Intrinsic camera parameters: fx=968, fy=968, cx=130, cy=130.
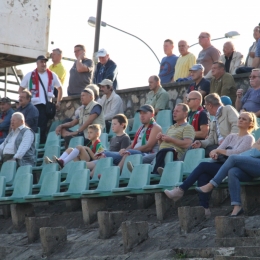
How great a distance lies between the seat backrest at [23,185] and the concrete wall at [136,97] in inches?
133

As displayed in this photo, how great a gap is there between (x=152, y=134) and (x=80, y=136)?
8.88 feet

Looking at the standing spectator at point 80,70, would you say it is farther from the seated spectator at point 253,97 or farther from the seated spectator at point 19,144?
the seated spectator at point 253,97

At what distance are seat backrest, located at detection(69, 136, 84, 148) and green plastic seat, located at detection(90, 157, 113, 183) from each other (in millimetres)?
2152

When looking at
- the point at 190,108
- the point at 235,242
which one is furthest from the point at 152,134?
the point at 235,242

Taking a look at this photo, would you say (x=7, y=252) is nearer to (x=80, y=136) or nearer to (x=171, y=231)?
(x=171, y=231)

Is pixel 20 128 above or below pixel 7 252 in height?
above

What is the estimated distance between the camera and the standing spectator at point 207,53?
16.1m

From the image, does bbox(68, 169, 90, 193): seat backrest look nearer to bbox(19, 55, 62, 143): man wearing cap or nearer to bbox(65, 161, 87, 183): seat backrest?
bbox(65, 161, 87, 183): seat backrest

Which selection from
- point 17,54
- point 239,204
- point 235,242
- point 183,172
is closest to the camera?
point 235,242

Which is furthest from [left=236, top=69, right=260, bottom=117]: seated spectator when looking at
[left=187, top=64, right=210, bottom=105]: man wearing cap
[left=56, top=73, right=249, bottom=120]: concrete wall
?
[left=56, top=73, right=249, bottom=120]: concrete wall

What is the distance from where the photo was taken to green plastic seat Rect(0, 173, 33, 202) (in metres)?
13.9

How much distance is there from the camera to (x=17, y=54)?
826 inches

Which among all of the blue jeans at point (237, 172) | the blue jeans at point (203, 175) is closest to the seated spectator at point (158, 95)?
the blue jeans at point (203, 175)

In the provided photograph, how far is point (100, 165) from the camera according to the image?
13.5m
